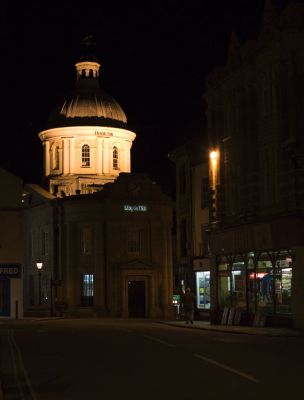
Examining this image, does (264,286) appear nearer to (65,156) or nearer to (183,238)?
(183,238)

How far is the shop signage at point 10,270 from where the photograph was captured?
59.3 m

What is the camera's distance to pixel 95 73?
8125 cm

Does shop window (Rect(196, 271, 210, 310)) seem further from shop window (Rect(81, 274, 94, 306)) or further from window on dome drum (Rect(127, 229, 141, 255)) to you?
window on dome drum (Rect(127, 229, 141, 255))

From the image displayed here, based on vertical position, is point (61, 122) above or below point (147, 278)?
above

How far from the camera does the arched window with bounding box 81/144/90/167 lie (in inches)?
3031

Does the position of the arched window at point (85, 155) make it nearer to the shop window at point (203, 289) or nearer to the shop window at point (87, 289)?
the shop window at point (87, 289)

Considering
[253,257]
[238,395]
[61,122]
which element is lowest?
[238,395]

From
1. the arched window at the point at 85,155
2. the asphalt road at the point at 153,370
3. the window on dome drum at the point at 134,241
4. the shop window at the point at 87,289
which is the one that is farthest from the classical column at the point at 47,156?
the asphalt road at the point at 153,370

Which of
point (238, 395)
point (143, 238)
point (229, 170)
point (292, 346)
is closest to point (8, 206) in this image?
point (143, 238)

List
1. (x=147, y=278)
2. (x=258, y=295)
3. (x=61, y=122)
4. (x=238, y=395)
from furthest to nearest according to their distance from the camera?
1. (x=61, y=122)
2. (x=147, y=278)
3. (x=258, y=295)
4. (x=238, y=395)

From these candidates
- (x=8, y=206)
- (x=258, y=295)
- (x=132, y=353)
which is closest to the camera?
(x=132, y=353)

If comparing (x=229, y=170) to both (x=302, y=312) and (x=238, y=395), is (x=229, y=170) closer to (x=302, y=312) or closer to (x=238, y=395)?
(x=302, y=312)

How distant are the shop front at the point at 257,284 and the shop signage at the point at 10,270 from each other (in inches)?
719

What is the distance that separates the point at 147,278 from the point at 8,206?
14854 mm
